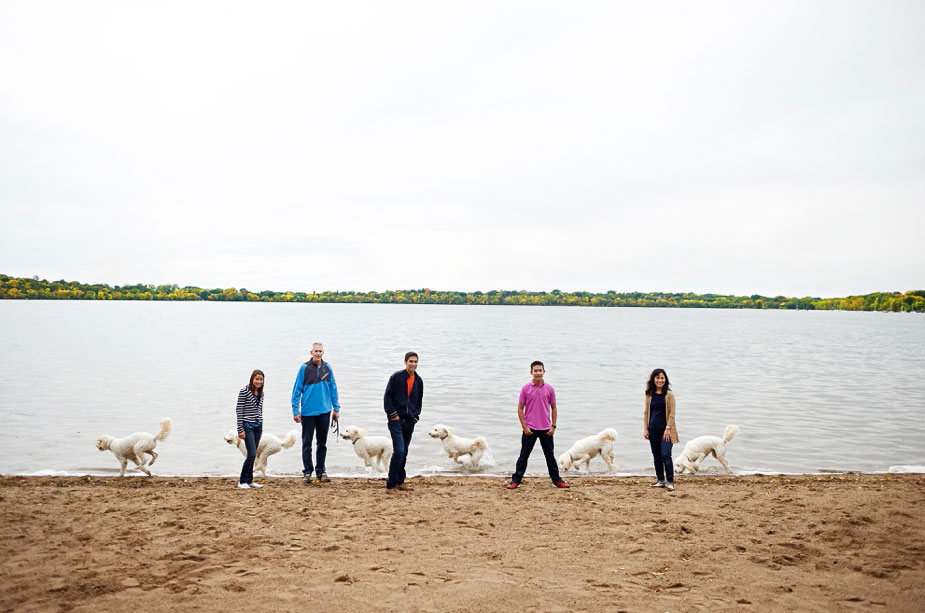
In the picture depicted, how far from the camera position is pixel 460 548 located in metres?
7.21

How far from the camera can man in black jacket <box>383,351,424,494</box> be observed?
33.2ft

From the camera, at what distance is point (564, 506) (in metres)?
9.23

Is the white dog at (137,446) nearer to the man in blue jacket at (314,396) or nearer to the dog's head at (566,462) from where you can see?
the man in blue jacket at (314,396)

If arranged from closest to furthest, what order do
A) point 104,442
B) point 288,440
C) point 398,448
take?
point 398,448 → point 104,442 → point 288,440

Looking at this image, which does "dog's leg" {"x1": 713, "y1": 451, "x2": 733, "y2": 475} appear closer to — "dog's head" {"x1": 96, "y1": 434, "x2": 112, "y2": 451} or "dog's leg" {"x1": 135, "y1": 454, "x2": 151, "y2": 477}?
"dog's leg" {"x1": 135, "y1": 454, "x2": 151, "y2": 477}

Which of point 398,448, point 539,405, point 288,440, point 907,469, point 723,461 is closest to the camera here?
point 398,448

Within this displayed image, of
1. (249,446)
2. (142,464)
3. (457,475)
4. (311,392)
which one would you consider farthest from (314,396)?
(142,464)

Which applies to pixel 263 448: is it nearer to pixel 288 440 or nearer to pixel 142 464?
pixel 288 440

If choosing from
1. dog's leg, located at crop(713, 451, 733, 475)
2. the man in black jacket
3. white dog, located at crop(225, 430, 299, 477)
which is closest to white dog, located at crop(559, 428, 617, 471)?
dog's leg, located at crop(713, 451, 733, 475)

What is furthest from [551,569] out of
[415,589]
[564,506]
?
[564,506]

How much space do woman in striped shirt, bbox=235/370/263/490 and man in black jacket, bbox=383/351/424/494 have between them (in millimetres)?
2286

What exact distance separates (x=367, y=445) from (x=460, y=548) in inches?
205

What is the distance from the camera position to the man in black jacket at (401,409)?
10.1 metres

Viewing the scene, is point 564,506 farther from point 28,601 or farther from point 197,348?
point 197,348
